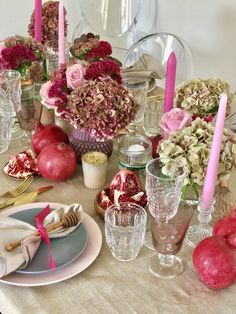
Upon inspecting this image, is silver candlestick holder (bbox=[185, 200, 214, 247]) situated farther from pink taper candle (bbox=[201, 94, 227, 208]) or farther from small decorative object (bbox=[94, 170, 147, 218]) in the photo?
small decorative object (bbox=[94, 170, 147, 218])

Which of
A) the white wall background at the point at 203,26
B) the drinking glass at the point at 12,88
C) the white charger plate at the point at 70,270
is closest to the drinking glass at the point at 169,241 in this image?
the white charger plate at the point at 70,270

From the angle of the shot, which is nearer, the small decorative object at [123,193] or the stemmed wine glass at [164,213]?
the stemmed wine glass at [164,213]

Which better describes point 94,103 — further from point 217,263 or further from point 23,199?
point 217,263

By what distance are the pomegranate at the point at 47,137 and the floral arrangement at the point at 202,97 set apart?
32cm

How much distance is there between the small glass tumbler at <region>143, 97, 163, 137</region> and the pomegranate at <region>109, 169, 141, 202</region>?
33cm

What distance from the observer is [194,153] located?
0.99 meters

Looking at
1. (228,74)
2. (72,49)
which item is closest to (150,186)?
(72,49)

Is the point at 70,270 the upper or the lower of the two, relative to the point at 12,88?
lower

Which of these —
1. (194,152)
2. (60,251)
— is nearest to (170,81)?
(194,152)

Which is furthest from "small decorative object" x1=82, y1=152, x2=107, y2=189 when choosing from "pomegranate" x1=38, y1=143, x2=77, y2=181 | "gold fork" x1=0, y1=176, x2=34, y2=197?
"gold fork" x1=0, y1=176, x2=34, y2=197

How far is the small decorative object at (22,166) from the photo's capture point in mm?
1238

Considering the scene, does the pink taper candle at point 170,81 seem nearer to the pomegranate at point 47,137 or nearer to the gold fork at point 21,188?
the pomegranate at point 47,137

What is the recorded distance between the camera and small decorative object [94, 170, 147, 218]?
1.07m

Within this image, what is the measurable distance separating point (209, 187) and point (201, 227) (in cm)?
12
